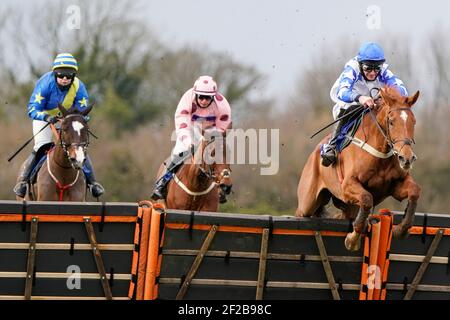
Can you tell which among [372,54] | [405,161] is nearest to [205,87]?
[372,54]

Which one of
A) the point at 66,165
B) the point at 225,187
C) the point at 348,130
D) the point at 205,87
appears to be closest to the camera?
the point at 348,130

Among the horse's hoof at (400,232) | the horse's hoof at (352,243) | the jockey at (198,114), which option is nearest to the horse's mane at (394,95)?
the horse's hoof at (400,232)

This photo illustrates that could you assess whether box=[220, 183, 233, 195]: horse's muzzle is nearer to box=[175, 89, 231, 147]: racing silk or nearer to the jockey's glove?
box=[175, 89, 231, 147]: racing silk

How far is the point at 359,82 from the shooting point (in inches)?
542

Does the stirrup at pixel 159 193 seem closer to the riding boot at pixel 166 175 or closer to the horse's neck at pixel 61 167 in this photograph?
the riding boot at pixel 166 175

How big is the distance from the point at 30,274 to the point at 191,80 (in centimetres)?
2488

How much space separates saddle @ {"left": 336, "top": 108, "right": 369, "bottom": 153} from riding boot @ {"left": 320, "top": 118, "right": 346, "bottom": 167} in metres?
0.04

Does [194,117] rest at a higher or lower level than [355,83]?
lower

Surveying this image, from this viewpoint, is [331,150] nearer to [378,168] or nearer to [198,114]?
[378,168]

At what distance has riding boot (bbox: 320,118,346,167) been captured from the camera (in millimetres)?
13766

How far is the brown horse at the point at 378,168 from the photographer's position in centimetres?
1242

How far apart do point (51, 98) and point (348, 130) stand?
13.4 feet
